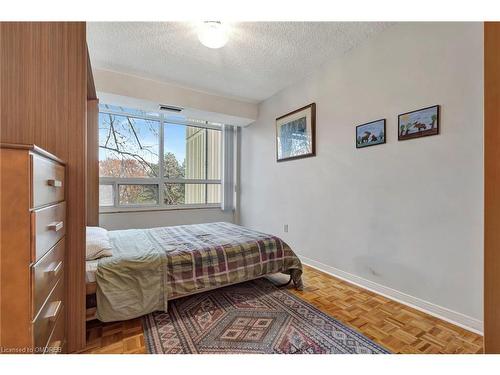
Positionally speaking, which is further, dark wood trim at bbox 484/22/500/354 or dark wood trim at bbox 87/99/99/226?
dark wood trim at bbox 87/99/99/226

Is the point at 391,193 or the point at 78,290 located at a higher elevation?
the point at 391,193

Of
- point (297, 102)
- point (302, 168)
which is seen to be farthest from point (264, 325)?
point (297, 102)

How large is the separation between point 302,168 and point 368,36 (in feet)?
5.14

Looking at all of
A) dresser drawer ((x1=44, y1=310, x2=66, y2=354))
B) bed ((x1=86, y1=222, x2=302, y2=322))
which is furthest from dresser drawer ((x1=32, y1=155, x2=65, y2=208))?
bed ((x1=86, y1=222, x2=302, y2=322))

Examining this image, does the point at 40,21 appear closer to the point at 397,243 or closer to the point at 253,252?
Answer: the point at 253,252

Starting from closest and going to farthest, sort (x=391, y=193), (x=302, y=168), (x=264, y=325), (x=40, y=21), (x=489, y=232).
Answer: (x=489, y=232), (x=40, y=21), (x=264, y=325), (x=391, y=193), (x=302, y=168)

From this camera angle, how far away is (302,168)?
3076 millimetres

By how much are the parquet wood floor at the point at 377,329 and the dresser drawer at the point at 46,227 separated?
82cm

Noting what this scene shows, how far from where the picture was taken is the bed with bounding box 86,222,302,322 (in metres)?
1.54

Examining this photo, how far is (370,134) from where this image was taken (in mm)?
2232

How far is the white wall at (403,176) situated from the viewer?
1.62m

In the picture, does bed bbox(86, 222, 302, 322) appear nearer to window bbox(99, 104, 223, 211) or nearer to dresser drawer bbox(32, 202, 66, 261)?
dresser drawer bbox(32, 202, 66, 261)

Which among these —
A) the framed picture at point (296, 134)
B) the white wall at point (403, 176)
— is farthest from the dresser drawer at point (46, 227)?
the framed picture at point (296, 134)

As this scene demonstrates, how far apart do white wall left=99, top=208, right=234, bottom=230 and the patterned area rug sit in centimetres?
211
